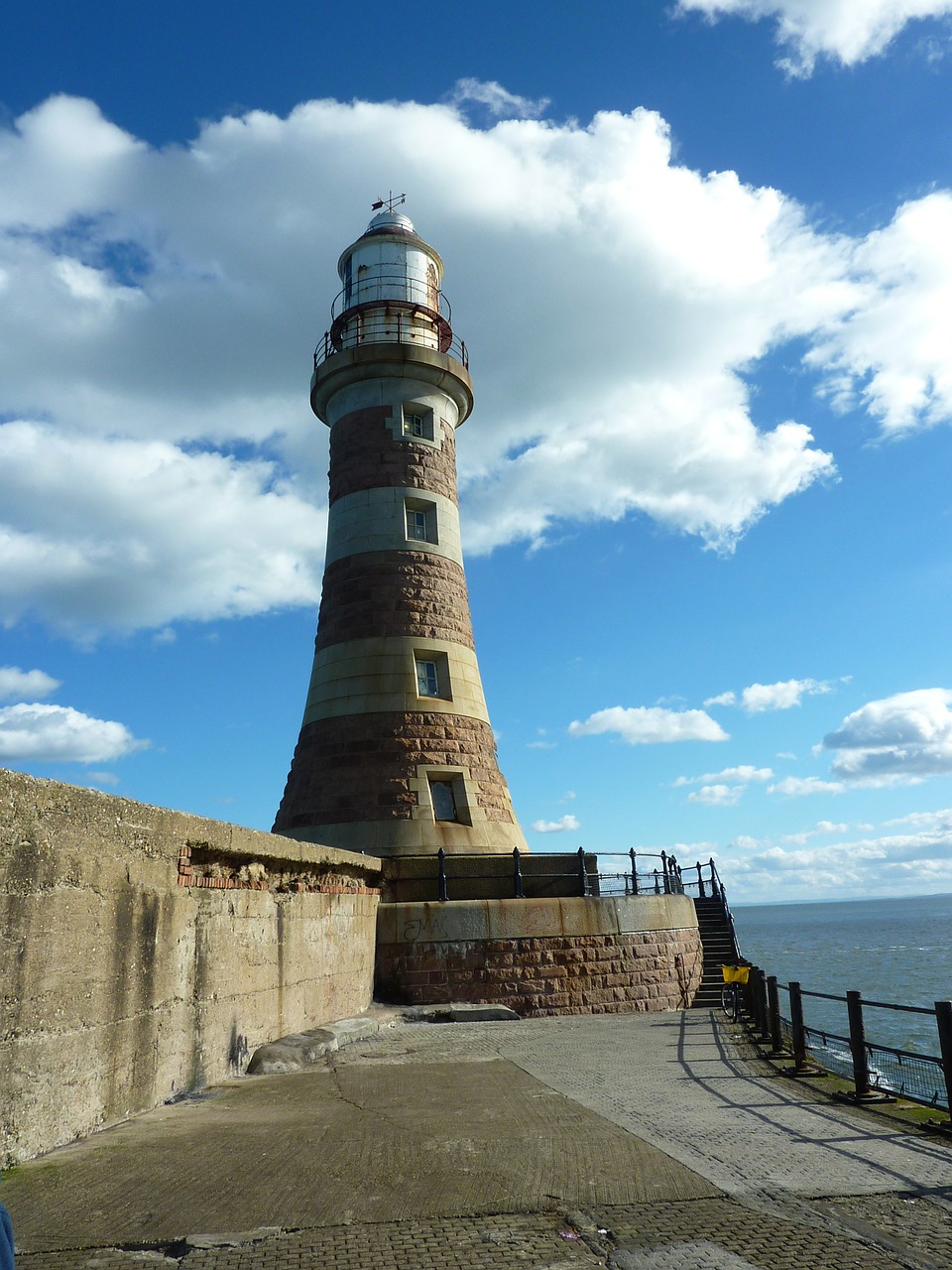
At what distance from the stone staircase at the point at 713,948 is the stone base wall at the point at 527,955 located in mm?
1142

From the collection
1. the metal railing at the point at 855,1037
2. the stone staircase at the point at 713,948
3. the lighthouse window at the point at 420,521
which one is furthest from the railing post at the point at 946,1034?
the lighthouse window at the point at 420,521

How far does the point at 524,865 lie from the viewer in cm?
1449

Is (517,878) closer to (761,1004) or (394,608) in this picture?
(761,1004)

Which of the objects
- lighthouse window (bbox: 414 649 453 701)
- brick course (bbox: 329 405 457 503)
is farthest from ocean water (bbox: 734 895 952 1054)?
brick course (bbox: 329 405 457 503)

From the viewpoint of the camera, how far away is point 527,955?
13.6 metres

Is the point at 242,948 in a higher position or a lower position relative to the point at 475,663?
lower

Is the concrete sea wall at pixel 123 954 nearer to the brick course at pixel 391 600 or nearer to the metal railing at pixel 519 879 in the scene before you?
the metal railing at pixel 519 879

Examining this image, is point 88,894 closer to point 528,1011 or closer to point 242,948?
point 242,948

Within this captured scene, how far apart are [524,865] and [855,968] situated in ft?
125

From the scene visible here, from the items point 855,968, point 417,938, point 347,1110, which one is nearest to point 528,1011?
point 417,938

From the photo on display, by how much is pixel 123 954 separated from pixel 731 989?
11.3m

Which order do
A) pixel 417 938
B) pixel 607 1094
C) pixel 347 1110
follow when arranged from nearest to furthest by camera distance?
pixel 347 1110
pixel 607 1094
pixel 417 938

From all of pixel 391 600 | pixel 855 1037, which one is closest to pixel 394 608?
pixel 391 600

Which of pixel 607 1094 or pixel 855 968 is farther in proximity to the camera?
pixel 855 968
